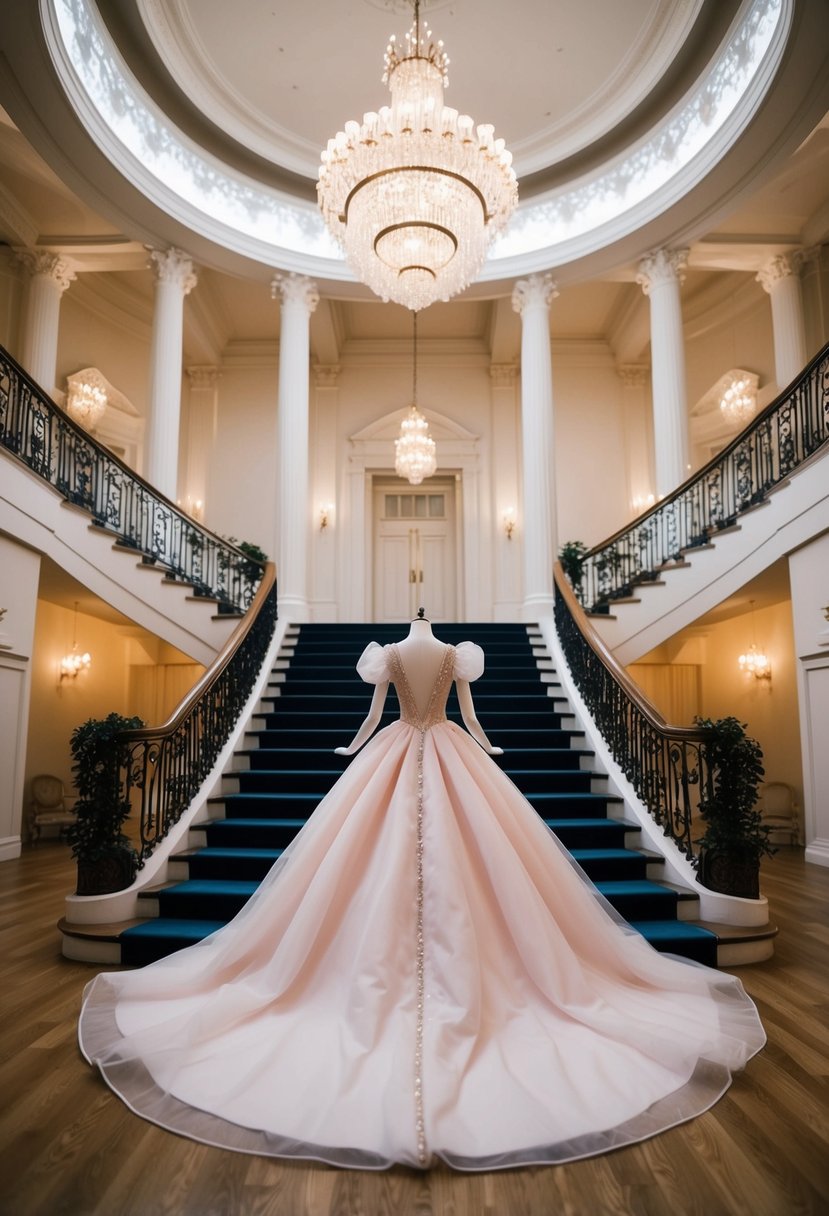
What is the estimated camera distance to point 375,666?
3611 millimetres

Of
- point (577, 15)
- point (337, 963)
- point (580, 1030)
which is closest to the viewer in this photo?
point (580, 1030)

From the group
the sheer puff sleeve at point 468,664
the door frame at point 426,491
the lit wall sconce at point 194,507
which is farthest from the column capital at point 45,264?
the sheer puff sleeve at point 468,664

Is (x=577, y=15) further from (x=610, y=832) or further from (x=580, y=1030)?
(x=580, y=1030)

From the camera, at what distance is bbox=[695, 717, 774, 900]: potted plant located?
14.1 feet

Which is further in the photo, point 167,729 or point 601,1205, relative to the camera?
point 167,729

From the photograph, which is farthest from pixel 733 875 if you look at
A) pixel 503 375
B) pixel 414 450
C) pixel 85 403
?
pixel 503 375

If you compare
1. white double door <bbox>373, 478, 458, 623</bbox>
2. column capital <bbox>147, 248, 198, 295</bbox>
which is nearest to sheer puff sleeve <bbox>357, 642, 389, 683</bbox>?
column capital <bbox>147, 248, 198, 295</bbox>

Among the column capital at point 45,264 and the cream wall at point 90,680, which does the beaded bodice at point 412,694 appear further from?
the column capital at point 45,264

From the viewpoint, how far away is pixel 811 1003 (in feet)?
11.3

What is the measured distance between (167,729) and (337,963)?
2.38 metres

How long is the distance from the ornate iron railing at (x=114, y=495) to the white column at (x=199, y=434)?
2880mm

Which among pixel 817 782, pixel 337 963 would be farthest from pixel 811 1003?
pixel 817 782

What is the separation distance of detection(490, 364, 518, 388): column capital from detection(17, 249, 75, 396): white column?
21.6ft

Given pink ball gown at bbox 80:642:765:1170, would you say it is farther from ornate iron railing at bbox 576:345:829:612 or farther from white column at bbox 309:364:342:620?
white column at bbox 309:364:342:620
